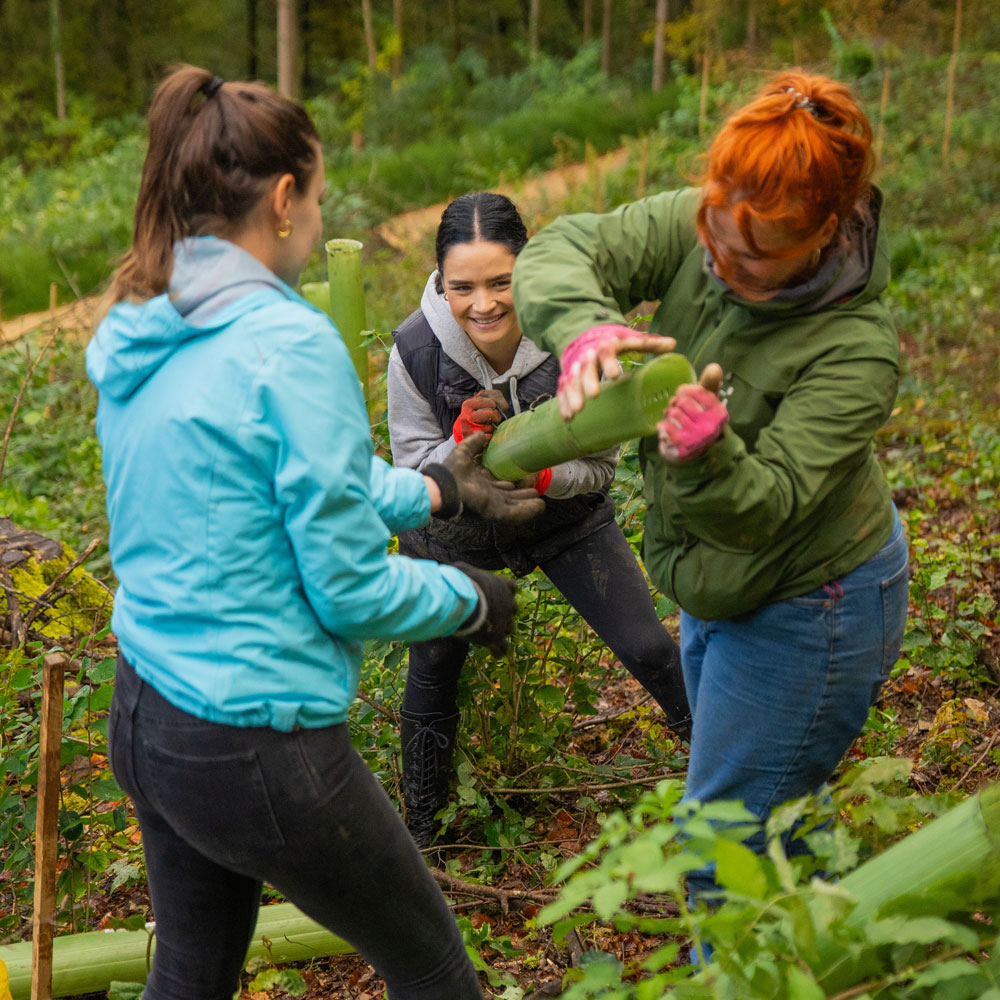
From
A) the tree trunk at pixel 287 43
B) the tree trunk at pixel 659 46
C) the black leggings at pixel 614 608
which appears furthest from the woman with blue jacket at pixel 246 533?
the tree trunk at pixel 659 46

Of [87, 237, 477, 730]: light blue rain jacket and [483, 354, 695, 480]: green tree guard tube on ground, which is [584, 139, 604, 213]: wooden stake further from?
[87, 237, 477, 730]: light blue rain jacket

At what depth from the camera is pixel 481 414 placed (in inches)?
97.8

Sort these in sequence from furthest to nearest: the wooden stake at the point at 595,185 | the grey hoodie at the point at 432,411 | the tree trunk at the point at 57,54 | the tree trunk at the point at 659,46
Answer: the tree trunk at the point at 57,54 < the tree trunk at the point at 659,46 < the wooden stake at the point at 595,185 < the grey hoodie at the point at 432,411

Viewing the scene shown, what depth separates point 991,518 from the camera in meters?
4.83

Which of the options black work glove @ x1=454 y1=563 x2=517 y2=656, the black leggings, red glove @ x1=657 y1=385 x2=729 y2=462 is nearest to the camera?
red glove @ x1=657 y1=385 x2=729 y2=462

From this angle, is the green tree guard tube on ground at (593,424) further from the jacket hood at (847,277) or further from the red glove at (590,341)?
the jacket hood at (847,277)

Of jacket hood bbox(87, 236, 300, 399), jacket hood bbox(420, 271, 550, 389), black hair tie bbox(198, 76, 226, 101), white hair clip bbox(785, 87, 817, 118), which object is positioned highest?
black hair tie bbox(198, 76, 226, 101)

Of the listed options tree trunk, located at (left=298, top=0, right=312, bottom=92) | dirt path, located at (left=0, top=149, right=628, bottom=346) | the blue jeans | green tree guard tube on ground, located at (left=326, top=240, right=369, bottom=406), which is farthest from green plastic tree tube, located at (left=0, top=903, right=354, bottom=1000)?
Answer: tree trunk, located at (left=298, top=0, right=312, bottom=92)

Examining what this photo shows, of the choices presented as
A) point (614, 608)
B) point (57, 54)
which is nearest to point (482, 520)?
point (614, 608)

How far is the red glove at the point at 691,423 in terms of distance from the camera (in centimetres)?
155

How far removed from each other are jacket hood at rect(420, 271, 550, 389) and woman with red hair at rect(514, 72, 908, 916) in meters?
0.64

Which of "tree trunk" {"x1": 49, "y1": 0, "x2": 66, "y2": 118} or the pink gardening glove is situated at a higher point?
the pink gardening glove

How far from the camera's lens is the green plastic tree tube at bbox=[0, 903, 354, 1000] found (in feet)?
8.29

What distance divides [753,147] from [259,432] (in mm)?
891
